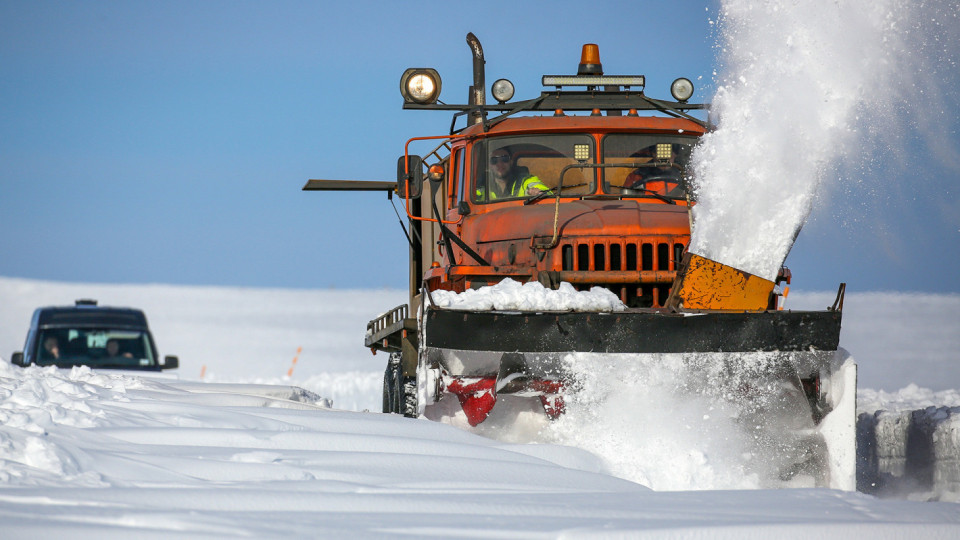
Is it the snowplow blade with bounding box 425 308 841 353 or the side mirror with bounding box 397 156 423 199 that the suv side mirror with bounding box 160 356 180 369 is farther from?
the snowplow blade with bounding box 425 308 841 353

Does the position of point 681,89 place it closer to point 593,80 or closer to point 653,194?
point 593,80

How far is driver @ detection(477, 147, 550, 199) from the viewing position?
8078 mm

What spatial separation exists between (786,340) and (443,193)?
137 inches

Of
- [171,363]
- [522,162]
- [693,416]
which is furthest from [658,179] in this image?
[171,363]

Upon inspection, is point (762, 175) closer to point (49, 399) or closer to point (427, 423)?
point (427, 423)

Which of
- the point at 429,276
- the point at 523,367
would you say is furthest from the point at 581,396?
the point at 429,276

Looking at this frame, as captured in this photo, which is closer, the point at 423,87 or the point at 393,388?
the point at 423,87

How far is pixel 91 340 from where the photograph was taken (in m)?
14.5

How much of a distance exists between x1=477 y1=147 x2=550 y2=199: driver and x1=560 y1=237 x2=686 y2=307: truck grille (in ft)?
3.01

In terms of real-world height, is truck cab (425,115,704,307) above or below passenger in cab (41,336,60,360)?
above

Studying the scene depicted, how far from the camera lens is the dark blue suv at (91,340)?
14.1 m

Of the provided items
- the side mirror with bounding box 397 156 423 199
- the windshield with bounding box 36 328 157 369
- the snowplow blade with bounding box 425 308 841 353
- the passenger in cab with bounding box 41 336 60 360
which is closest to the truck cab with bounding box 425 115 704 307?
Answer: the side mirror with bounding box 397 156 423 199

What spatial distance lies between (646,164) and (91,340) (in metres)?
8.97

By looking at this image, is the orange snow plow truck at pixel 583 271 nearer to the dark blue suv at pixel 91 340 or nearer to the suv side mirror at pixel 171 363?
the suv side mirror at pixel 171 363
